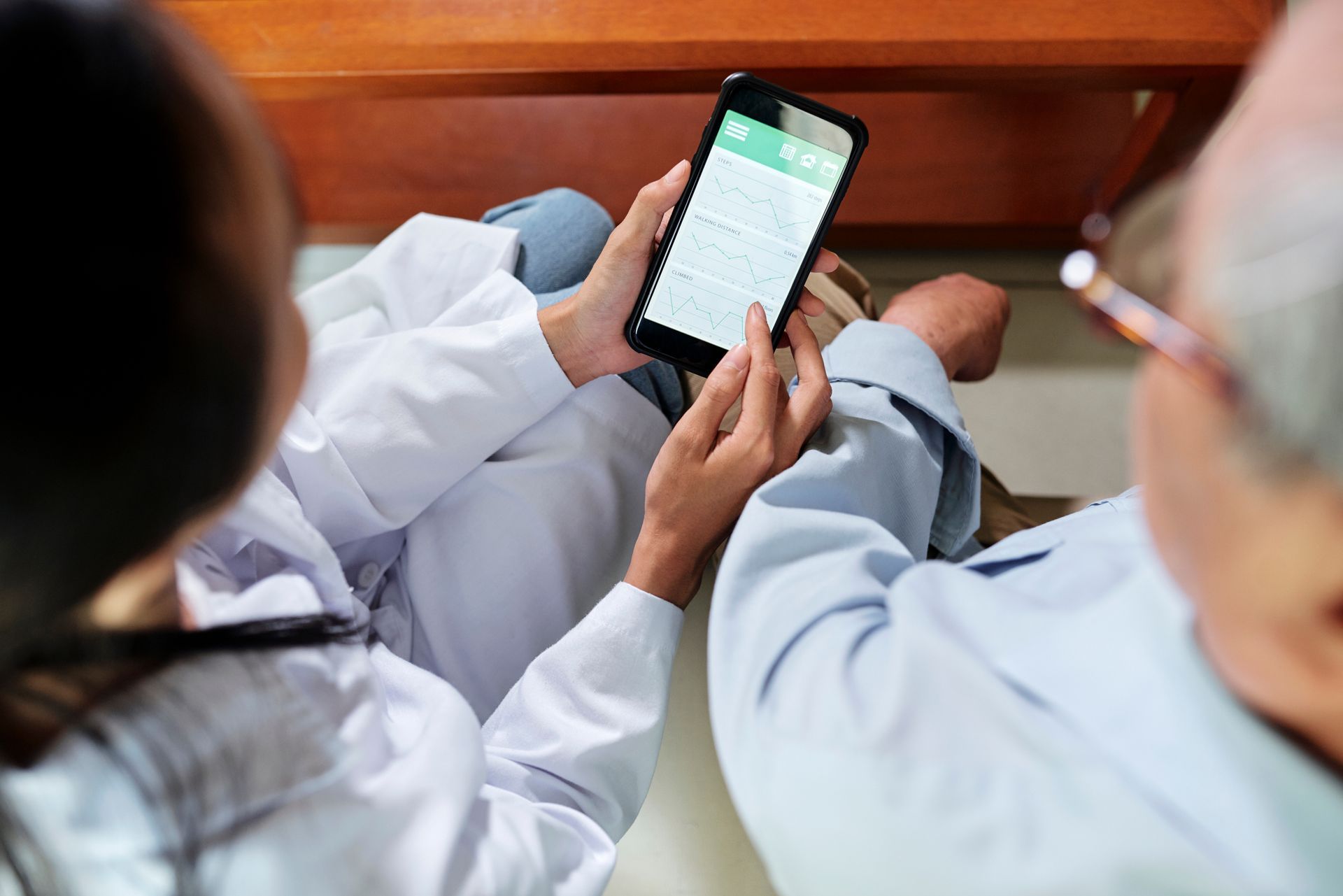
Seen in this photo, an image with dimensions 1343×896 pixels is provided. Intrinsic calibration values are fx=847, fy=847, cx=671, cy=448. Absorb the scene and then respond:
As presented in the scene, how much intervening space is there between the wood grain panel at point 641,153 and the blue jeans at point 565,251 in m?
0.26

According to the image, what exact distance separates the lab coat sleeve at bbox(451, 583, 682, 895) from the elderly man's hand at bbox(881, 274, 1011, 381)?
1.17 ft

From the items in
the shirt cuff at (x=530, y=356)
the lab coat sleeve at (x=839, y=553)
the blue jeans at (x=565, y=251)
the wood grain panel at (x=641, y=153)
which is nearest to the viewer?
the lab coat sleeve at (x=839, y=553)

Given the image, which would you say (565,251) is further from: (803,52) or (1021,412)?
(1021,412)

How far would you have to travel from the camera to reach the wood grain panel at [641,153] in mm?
999

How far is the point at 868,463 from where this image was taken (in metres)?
0.53

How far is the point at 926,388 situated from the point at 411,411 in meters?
0.36

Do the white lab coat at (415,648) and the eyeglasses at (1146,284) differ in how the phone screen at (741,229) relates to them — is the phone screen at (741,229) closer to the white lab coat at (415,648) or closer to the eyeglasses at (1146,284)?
the white lab coat at (415,648)

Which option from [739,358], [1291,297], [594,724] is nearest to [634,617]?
[594,724]

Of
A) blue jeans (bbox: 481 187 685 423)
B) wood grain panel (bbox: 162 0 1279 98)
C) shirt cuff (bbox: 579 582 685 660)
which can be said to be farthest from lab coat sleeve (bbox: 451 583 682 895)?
wood grain panel (bbox: 162 0 1279 98)

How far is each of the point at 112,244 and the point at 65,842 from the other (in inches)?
10.1

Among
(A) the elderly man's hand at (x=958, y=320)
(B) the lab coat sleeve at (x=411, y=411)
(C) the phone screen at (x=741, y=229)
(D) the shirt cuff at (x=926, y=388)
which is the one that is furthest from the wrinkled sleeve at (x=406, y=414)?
(A) the elderly man's hand at (x=958, y=320)

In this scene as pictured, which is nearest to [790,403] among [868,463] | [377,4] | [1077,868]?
[868,463]

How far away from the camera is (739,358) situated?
1.78 ft

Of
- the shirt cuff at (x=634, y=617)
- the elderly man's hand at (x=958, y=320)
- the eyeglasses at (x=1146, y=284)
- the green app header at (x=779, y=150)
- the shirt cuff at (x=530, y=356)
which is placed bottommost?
the shirt cuff at (x=634, y=617)
